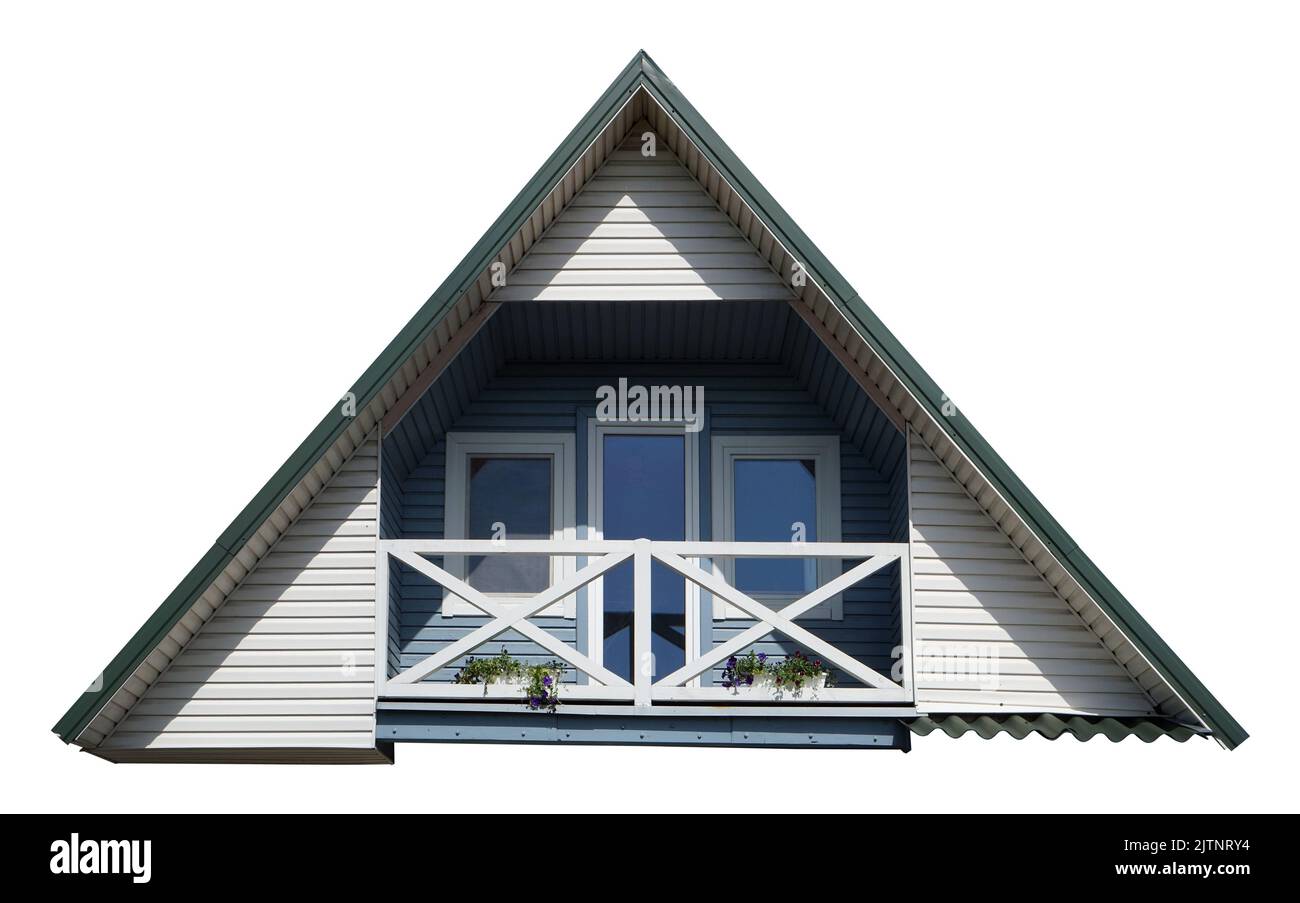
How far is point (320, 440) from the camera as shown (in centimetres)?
1373

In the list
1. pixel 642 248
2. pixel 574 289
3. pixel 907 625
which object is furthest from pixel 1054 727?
pixel 574 289

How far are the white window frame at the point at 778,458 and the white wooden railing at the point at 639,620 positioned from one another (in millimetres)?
1635

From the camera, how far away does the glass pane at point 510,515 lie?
625 inches

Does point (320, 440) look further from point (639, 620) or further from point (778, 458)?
point (778, 458)

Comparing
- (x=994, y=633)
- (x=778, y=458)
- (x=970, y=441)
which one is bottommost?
(x=994, y=633)

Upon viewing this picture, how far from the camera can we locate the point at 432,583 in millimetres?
15703

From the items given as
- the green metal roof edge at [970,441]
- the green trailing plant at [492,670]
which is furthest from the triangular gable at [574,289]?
the green trailing plant at [492,670]

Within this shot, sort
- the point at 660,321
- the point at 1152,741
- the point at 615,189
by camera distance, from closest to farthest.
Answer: the point at 1152,741 → the point at 615,189 → the point at 660,321

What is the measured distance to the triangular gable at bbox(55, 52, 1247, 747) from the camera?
1370 centimetres

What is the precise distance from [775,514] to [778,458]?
0.54 meters
